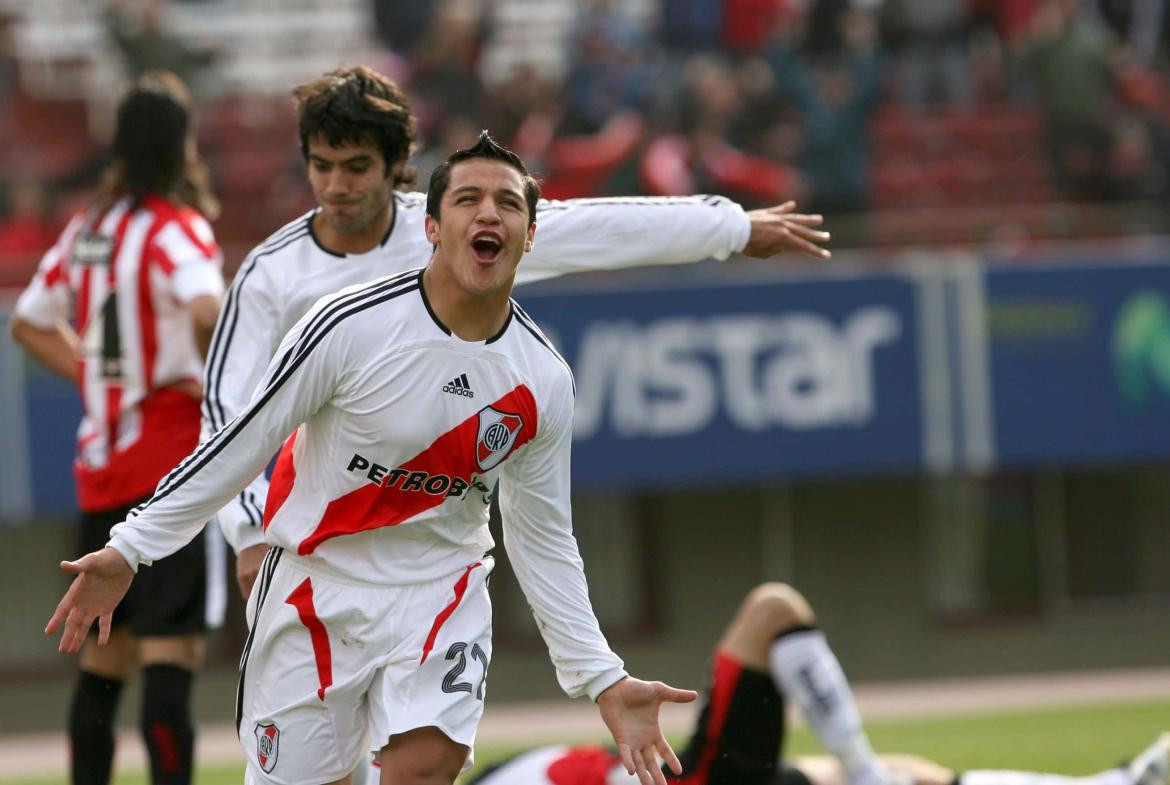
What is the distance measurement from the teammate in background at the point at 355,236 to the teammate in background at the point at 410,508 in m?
0.50

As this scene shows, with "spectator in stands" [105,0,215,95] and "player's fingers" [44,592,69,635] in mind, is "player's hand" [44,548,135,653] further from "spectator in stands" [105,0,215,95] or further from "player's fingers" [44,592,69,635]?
"spectator in stands" [105,0,215,95]

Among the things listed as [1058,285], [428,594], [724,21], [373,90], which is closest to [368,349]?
[428,594]

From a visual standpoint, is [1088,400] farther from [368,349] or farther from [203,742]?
[368,349]

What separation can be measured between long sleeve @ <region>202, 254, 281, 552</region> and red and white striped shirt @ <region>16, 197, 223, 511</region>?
681 millimetres

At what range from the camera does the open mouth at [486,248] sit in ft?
13.1

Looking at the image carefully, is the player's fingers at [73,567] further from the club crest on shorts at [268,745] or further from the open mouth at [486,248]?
the open mouth at [486,248]

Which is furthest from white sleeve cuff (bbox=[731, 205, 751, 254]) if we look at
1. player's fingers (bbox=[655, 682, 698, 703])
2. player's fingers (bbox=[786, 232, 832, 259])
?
player's fingers (bbox=[655, 682, 698, 703])

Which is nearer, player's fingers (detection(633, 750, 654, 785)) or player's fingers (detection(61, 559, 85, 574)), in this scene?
player's fingers (detection(61, 559, 85, 574))

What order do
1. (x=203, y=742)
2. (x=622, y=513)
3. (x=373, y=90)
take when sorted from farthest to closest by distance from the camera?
(x=622, y=513)
(x=203, y=742)
(x=373, y=90)

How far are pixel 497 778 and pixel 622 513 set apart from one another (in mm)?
8458

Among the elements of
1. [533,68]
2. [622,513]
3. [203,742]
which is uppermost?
[533,68]

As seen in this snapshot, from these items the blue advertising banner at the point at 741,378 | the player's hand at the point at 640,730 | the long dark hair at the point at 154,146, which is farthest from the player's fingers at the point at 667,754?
the blue advertising banner at the point at 741,378

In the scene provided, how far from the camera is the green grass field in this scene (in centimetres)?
869

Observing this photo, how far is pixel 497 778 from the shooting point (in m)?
5.70
